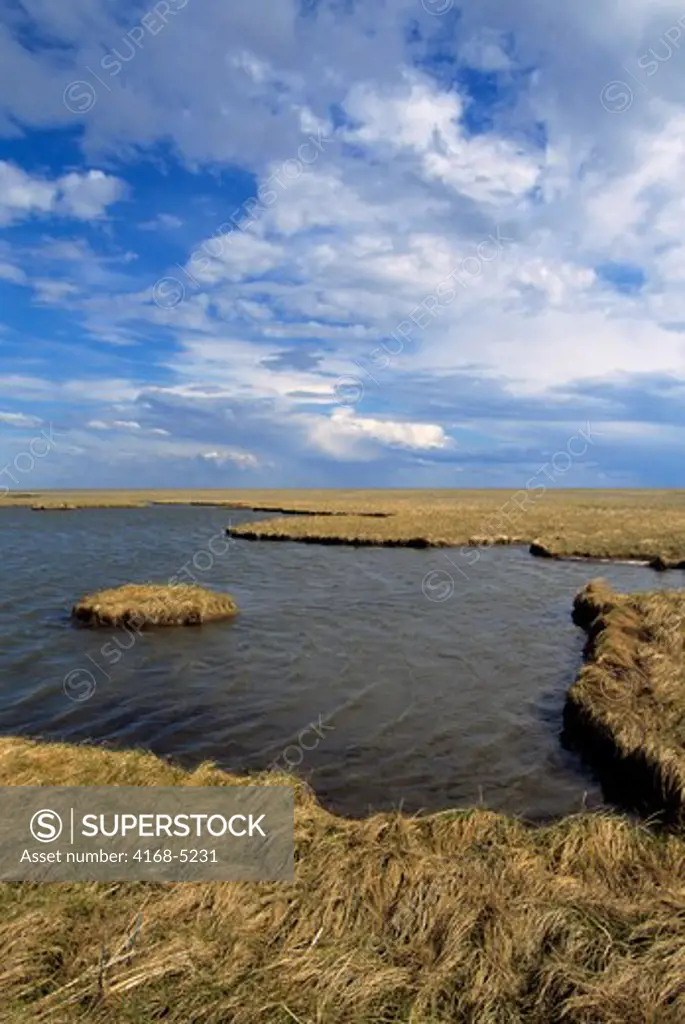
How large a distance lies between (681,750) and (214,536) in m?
51.6

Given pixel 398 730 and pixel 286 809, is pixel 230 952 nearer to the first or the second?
pixel 286 809

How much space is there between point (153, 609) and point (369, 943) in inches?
779

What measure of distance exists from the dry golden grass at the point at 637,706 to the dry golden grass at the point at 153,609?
12.9 meters

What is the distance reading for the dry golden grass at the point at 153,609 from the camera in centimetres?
2462

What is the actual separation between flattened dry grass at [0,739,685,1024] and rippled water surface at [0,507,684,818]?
3.30m

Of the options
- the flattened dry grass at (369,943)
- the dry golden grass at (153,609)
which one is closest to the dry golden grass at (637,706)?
the flattened dry grass at (369,943)

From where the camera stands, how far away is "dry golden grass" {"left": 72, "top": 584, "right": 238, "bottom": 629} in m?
24.6

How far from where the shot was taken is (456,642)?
2241 centimetres

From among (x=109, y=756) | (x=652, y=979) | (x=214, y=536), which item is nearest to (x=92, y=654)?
(x=109, y=756)
